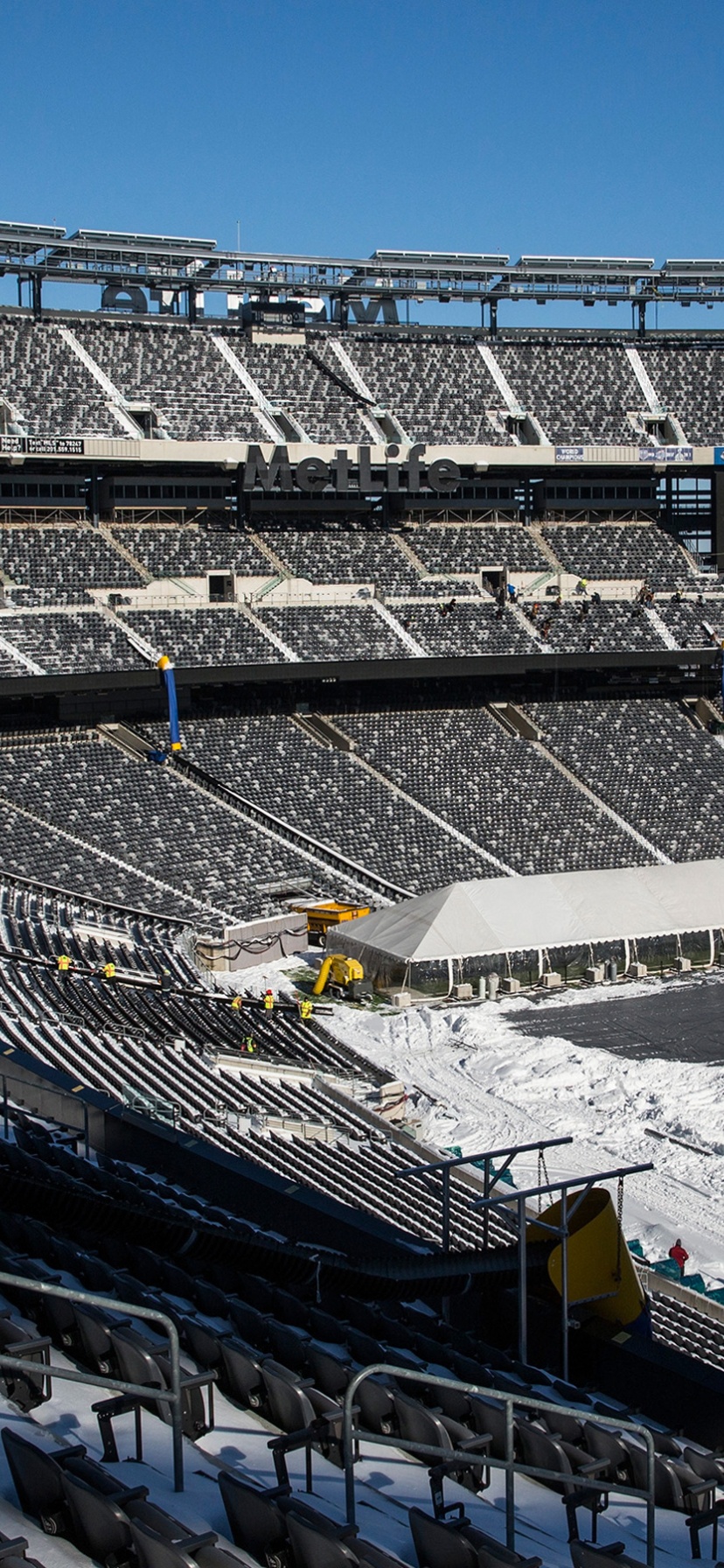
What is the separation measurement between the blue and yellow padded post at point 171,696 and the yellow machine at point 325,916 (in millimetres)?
8276

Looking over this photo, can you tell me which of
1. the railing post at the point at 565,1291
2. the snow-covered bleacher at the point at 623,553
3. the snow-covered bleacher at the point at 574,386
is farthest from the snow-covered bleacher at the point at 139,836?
the railing post at the point at 565,1291

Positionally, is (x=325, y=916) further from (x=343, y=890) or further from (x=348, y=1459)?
(x=348, y=1459)

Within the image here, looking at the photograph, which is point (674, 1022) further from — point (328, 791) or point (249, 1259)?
point (249, 1259)

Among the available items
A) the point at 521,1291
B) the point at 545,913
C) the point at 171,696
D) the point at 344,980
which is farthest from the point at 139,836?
the point at 521,1291

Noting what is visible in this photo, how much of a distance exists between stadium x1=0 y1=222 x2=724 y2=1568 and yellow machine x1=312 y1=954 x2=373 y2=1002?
0.12m

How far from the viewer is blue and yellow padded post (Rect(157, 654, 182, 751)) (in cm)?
4438

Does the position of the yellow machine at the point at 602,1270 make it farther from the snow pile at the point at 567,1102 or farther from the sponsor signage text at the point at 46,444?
the sponsor signage text at the point at 46,444

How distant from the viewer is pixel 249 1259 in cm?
1435

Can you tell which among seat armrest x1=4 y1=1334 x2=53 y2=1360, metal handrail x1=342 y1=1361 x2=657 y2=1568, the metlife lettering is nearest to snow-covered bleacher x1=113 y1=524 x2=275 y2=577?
the metlife lettering

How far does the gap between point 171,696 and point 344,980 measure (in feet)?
41.0

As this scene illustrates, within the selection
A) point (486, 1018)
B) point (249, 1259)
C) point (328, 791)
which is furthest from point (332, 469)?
point (249, 1259)

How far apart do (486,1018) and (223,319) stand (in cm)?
3382

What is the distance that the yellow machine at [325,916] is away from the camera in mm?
38250

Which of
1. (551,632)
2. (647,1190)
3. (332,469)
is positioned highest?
(332,469)
